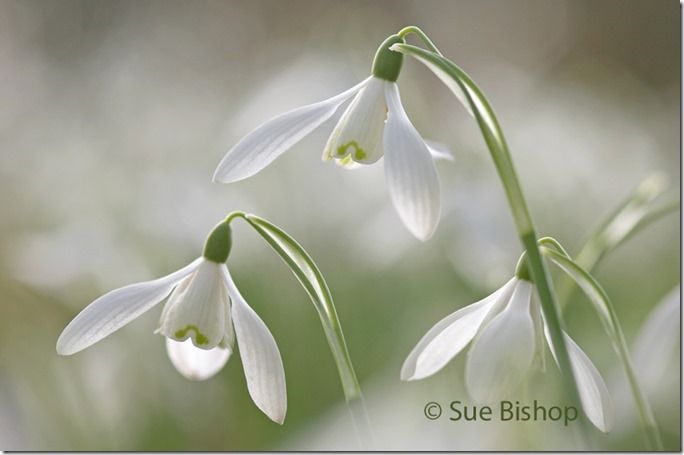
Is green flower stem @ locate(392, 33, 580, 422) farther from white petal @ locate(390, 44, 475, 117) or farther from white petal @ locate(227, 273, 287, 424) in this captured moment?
white petal @ locate(227, 273, 287, 424)

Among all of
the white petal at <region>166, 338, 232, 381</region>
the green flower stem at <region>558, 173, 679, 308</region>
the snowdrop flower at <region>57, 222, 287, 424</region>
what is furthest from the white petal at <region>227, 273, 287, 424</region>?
the green flower stem at <region>558, 173, 679, 308</region>

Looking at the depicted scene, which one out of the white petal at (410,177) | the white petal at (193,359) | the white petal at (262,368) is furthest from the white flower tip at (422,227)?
the white petal at (193,359)

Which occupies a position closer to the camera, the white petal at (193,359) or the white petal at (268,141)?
the white petal at (268,141)

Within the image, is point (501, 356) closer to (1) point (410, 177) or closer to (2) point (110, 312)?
(1) point (410, 177)

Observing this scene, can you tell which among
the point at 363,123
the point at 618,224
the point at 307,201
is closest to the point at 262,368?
the point at 363,123

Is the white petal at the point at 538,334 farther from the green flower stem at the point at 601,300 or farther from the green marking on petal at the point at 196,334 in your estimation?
the green marking on petal at the point at 196,334

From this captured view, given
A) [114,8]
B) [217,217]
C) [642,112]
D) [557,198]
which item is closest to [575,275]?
[217,217]

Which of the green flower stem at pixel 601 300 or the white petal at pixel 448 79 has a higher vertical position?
the white petal at pixel 448 79
